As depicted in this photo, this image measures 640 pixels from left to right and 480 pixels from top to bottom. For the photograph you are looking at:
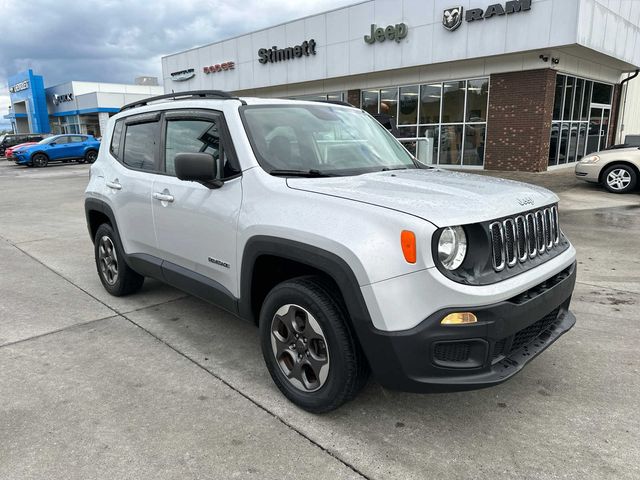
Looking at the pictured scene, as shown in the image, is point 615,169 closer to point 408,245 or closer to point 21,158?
point 408,245

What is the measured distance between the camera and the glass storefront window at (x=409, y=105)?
17344 mm

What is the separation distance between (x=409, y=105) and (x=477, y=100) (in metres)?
2.61

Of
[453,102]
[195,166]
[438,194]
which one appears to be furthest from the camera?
[453,102]

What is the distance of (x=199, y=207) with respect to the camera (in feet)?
11.2

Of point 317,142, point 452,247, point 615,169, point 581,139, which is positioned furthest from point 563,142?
point 452,247

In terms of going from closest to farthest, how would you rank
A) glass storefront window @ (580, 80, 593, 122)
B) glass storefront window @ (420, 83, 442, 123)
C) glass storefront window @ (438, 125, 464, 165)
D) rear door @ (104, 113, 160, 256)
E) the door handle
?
the door handle → rear door @ (104, 113, 160, 256) → glass storefront window @ (438, 125, 464, 165) → glass storefront window @ (420, 83, 442, 123) → glass storefront window @ (580, 80, 593, 122)

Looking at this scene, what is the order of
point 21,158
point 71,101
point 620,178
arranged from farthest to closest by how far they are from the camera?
point 71,101, point 21,158, point 620,178

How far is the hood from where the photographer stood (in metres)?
2.41

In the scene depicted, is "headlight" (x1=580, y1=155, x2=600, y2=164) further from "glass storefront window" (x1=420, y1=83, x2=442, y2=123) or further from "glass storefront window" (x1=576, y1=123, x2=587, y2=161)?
"glass storefront window" (x1=576, y1=123, x2=587, y2=161)

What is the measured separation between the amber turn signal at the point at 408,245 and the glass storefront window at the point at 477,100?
577 inches

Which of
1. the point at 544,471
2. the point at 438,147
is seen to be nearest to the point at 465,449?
the point at 544,471

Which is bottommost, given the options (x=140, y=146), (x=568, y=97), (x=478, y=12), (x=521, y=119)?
(x=140, y=146)

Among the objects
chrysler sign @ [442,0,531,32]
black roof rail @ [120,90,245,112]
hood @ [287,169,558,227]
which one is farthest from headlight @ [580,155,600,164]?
black roof rail @ [120,90,245,112]

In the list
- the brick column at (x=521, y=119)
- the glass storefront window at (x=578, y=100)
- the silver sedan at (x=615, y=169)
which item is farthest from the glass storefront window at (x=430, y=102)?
the silver sedan at (x=615, y=169)
